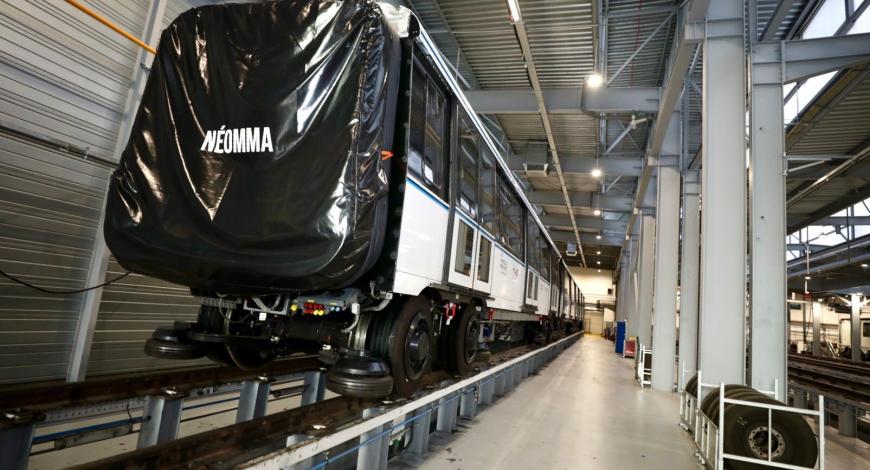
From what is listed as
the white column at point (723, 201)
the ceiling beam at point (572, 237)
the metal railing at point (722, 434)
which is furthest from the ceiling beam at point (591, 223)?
the metal railing at point (722, 434)

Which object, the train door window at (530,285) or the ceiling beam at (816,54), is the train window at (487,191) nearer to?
the train door window at (530,285)

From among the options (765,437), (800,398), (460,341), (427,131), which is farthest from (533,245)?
(800,398)

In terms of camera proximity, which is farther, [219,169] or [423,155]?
[423,155]

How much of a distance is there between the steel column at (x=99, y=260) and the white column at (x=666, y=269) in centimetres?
901

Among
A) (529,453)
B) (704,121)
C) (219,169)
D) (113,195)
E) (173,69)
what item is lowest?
(529,453)

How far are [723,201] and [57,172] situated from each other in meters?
7.03

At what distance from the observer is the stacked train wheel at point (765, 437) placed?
3.78 m

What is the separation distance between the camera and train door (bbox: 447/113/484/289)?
3.81 m

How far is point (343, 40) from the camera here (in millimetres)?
2617

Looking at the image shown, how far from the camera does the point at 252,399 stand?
3.93 metres

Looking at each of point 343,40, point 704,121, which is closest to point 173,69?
point 343,40

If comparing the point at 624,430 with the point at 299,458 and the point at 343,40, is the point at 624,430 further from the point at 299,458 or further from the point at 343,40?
the point at 343,40

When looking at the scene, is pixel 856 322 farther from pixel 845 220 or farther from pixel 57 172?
pixel 57 172

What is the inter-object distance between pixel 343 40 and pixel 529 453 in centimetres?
373
